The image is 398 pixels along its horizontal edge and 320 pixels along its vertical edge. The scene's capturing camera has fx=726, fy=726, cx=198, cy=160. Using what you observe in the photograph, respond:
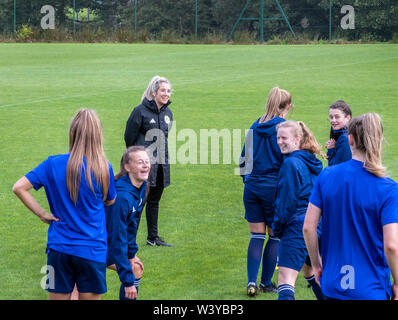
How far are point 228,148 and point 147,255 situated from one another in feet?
30.4

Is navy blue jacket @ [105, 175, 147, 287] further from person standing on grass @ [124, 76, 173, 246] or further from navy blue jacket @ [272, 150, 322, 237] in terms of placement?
person standing on grass @ [124, 76, 173, 246]

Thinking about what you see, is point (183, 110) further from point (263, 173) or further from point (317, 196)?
point (317, 196)

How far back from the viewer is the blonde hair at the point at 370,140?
15.0 ft

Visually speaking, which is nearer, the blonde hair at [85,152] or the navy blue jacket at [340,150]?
the blonde hair at [85,152]

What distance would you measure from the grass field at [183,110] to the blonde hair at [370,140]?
10.6 feet

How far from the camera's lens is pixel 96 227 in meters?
5.36

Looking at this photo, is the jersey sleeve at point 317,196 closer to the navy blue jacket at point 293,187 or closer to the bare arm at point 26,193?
the navy blue jacket at point 293,187

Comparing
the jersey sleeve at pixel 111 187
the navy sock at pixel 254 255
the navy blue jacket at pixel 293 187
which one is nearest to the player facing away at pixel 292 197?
the navy blue jacket at pixel 293 187

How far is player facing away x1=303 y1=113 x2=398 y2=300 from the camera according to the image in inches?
179

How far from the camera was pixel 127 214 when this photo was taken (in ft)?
19.1

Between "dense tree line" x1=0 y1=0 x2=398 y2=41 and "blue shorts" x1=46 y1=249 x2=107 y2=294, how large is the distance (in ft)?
137

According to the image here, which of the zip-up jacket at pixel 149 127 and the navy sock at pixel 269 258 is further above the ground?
the zip-up jacket at pixel 149 127

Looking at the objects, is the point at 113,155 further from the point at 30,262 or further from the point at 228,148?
the point at 30,262

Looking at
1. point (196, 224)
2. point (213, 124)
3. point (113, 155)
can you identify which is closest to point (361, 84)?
point (213, 124)
